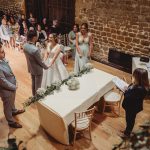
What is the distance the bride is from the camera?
16.5 ft

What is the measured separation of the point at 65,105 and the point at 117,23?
3.83 meters

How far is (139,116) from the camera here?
4754 millimetres

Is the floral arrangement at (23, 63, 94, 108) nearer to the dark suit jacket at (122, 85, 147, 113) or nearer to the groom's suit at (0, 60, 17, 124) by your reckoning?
the groom's suit at (0, 60, 17, 124)

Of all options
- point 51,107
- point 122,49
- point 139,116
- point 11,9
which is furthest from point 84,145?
point 11,9

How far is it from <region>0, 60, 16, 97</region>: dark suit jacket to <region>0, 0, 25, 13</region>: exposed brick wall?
23.5ft

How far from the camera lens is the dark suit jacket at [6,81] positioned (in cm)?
379

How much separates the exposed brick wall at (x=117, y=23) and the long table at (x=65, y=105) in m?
2.45

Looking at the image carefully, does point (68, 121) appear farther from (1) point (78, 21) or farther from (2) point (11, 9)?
(2) point (11, 9)

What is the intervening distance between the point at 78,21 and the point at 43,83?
3.26 m

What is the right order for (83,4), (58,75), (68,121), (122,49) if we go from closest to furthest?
(68,121) → (58,75) → (122,49) → (83,4)

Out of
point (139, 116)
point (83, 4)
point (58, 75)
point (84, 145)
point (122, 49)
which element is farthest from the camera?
point (83, 4)

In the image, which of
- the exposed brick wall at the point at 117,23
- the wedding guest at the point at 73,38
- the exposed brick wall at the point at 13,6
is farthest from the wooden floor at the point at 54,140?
the exposed brick wall at the point at 13,6

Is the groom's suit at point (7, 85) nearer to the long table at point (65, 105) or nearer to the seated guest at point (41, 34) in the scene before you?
the long table at point (65, 105)

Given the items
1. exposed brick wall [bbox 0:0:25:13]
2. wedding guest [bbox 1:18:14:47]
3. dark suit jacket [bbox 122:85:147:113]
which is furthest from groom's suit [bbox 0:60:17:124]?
exposed brick wall [bbox 0:0:25:13]
